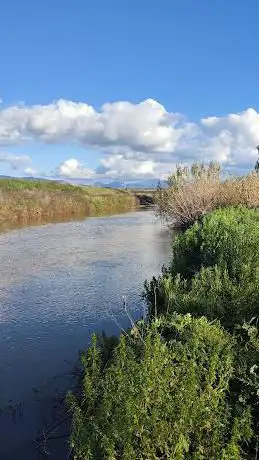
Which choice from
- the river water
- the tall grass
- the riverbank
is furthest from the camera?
the riverbank

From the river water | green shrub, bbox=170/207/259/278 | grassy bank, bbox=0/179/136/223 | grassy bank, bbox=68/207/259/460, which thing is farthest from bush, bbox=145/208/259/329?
grassy bank, bbox=0/179/136/223

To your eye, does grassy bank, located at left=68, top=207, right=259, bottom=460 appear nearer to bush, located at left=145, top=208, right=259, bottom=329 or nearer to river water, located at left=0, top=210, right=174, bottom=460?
bush, located at left=145, top=208, right=259, bottom=329

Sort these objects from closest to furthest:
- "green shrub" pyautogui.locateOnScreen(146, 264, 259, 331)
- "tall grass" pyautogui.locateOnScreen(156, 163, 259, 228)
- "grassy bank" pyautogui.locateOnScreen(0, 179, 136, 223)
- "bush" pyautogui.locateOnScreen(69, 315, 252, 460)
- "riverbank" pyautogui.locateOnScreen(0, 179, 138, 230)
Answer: "bush" pyautogui.locateOnScreen(69, 315, 252, 460) → "green shrub" pyautogui.locateOnScreen(146, 264, 259, 331) → "tall grass" pyautogui.locateOnScreen(156, 163, 259, 228) → "riverbank" pyautogui.locateOnScreen(0, 179, 138, 230) → "grassy bank" pyautogui.locateOnScreen(0, 179, 136, 223)

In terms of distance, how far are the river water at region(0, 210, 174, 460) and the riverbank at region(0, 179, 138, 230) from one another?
55.4 ft

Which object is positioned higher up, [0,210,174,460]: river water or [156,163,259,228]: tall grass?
[156,163,259,228]: tall grass

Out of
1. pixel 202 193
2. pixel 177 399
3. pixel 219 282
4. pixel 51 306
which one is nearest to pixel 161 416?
pixel 177 399

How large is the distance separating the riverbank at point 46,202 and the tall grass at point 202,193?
16370mm

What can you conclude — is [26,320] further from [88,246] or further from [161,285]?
[88,246]

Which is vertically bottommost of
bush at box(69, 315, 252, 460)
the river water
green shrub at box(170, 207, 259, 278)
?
the river water

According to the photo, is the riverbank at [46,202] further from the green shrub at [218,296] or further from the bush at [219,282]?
the green shrub at [218,296]

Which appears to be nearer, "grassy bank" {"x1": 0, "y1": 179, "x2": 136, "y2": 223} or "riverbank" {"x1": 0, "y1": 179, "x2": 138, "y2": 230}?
"riverbank" {"x1": 0, "y1": 179, "x2": 138, "y2": 230}

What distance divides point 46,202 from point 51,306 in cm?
4019

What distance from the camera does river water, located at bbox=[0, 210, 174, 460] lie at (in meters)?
8.70

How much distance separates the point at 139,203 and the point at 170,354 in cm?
7257
